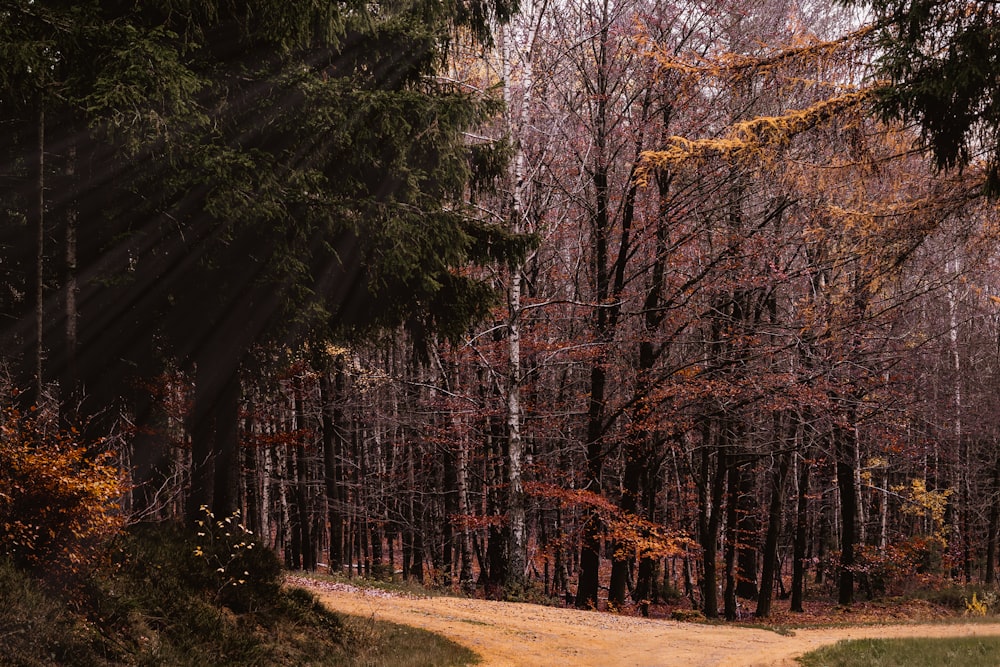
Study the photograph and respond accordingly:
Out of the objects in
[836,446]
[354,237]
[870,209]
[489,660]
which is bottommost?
[489,660]

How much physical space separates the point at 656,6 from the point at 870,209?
8559 mm

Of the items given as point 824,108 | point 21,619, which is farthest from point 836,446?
point 21,619

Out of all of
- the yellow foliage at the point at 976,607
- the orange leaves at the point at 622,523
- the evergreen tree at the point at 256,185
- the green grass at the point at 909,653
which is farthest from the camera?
the yellow foliage at the point at 976,607

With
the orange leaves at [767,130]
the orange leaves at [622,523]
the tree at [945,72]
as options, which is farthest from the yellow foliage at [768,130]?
the orange leaves at [622,523]

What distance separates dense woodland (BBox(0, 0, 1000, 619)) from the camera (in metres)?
8.69

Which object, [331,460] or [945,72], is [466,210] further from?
[331,460]

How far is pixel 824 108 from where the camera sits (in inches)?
369

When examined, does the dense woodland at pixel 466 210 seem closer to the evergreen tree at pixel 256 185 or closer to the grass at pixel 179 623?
the evergreen tree at pixel 256 185

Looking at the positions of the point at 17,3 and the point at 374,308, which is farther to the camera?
the point at 374,308

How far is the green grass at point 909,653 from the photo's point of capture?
9137mm

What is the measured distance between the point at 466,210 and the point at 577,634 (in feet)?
23.4

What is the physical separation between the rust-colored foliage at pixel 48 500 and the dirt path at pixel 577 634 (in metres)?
4.69

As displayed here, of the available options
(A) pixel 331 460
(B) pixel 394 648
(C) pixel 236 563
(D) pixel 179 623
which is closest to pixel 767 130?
(B) pixel 394 648

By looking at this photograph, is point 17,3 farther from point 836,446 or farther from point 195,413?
point 836,446
